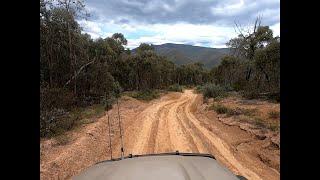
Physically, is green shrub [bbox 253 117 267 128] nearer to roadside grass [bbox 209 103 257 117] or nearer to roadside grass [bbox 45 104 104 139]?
roadside grass [bbox 209 103 257 117]

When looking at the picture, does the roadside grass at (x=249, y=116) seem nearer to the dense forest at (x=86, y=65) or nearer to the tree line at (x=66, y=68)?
the dense forest at (x=86, y=65)

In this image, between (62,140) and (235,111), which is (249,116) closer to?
(235,111)

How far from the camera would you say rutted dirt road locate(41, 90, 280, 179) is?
385 inches

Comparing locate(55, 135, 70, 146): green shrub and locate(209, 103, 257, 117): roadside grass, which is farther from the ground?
locate(209, 103, 257, 117): roadside grass

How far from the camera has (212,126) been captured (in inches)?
678

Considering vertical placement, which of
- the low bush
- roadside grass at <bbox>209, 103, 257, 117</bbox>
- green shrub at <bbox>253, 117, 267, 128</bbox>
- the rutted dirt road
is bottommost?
the rutted dirt road

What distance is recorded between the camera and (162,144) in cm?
1266

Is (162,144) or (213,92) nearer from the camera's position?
(162,144)

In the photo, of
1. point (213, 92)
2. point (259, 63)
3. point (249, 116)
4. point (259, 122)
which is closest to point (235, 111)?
point (249, 116)

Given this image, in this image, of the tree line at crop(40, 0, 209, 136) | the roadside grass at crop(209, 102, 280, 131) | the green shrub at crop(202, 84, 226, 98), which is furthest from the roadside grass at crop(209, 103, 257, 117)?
the green shrub at crop(202, 84, 226, 98)

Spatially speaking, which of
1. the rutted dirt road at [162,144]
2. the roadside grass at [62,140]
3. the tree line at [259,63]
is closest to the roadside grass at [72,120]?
the roadside grass at [62,140]

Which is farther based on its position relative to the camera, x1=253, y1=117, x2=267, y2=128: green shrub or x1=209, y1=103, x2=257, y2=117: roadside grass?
x1=209, y1=103, x2=257, y2=117: roadside grass
